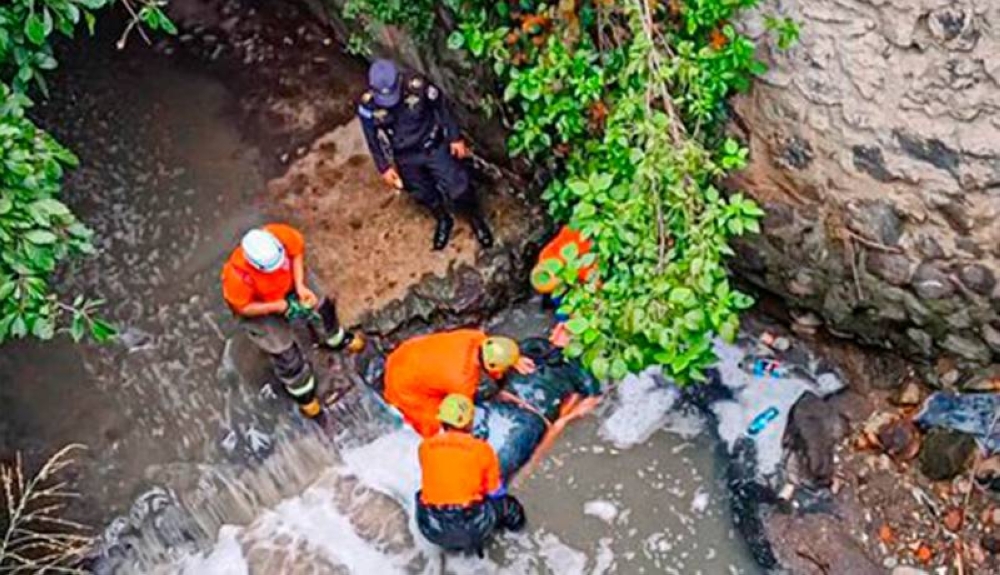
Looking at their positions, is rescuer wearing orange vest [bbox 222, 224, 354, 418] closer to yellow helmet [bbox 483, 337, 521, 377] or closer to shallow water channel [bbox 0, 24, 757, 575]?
shallow water channel [bbox 0, 24, 757, 575]

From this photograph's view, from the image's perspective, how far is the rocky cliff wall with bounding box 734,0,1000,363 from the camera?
18.5 ft

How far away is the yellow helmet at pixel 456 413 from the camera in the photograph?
6117mm

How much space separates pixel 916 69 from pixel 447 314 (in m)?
3.28

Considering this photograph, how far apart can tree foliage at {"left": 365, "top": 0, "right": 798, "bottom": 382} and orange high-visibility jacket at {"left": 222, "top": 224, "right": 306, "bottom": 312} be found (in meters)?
1.44

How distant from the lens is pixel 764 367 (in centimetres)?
725

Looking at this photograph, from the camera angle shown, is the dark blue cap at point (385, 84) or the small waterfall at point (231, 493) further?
the small waterfall at point (231, 493)

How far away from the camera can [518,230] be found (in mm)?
7871

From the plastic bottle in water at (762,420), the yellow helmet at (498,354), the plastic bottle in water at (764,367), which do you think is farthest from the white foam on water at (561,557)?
the plastic bottle in water at (764,367)

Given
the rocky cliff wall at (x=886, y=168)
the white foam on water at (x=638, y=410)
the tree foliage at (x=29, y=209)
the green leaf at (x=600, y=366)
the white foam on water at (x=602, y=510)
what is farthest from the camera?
the white foam on water at (x=638, y=410)

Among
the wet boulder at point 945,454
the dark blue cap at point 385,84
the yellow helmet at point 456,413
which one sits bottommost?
the yellow helmet at point 456,413

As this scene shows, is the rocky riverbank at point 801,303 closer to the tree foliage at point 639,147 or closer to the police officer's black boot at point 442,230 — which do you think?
the police officer's black boot at point 442,230

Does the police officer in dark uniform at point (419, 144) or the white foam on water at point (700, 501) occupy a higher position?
the police officer in dark uniform at point (419, 144)

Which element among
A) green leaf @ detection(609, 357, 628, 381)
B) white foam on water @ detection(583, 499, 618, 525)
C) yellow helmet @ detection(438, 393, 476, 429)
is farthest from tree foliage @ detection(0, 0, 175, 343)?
white foam on water @ detection(583, 499, 618, 525)

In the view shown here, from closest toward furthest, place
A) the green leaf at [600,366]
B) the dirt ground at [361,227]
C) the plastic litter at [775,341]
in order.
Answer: the green leaf at [600,366] → the plastic litter at [775,341] → the dirt ground at [361,227]
